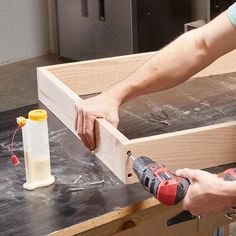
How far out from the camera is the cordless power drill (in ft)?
4.24

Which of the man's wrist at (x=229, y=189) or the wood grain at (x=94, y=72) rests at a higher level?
the wood grain at (x=94, y=72)

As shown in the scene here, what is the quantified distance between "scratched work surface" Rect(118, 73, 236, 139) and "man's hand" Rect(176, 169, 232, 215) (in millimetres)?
421

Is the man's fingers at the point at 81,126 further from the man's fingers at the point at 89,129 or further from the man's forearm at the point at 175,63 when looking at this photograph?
the man's forearm at the point at 175,63

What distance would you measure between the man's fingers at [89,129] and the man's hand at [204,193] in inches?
13.3

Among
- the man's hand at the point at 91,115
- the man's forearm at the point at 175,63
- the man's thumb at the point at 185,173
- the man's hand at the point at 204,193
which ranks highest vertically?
the man's forearm at the point at 175,63

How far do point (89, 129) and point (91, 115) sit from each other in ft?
0.12

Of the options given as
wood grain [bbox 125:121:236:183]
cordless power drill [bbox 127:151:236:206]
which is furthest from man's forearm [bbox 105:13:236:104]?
cordless power drill [bbox 127:151:236:206]

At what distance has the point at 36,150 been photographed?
4.82 ft

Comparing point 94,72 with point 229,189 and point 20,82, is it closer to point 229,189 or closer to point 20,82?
point 229,189

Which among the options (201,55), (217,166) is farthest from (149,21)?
(217,166)

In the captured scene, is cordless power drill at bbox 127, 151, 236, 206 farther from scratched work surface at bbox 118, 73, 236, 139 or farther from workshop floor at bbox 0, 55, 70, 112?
workshop floor at bbox 0, 55, 70, 112

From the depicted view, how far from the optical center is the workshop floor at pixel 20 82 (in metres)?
3.97

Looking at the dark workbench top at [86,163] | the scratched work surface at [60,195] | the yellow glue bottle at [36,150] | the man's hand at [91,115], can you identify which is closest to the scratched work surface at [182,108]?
the dark workbench top at [86,163]

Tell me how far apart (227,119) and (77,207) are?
64cm
